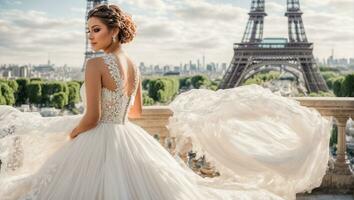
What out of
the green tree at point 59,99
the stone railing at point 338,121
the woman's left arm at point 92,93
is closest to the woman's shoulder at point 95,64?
the woman's left arm at point 92,93

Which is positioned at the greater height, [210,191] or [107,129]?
[107,129]

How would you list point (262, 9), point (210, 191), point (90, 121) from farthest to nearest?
point (262, 9) < point (210, 191) < point (90, 121)

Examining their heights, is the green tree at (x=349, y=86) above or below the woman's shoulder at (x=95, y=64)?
below

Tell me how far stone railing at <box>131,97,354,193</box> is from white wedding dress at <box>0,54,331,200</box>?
0.64m

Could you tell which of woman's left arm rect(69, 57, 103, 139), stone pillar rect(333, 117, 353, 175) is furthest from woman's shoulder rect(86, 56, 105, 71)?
stone pillar rect(333, 117, 353, 175)

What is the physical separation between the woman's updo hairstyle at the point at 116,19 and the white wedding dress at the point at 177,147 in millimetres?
195

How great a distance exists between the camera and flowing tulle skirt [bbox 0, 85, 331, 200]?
115 inches

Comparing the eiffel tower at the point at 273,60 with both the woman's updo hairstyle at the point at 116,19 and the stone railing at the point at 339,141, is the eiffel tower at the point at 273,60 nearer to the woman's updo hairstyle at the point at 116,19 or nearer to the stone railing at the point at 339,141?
the stone railing at the point at 339,141

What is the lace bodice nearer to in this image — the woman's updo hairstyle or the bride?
the bride

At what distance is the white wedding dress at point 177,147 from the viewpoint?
2.91 metres

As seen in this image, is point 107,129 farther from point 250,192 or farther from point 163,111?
point 163,111

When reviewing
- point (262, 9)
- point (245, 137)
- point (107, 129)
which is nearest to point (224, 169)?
point (245, 137)

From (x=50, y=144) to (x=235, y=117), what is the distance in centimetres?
131

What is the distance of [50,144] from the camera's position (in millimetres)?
3324
